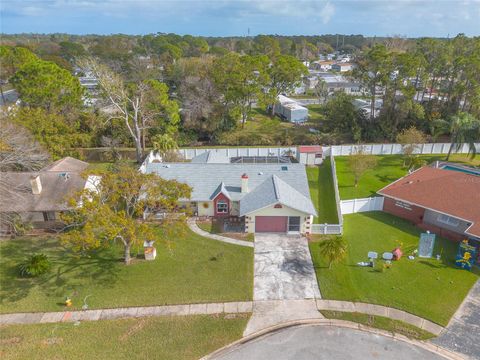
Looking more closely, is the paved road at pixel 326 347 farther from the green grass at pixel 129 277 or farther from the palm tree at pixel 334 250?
the palm tree at pixel 334 250

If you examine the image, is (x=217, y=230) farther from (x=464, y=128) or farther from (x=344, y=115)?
(x=344, y=115)

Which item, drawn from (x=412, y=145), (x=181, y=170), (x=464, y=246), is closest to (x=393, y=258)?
(x=464, y=246)

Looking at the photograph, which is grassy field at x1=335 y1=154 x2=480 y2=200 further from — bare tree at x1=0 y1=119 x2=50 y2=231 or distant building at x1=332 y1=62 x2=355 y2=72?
distant building at x1=332 y1=62 x2=355 y2=72

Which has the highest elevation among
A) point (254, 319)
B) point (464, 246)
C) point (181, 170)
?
point (181, 170)

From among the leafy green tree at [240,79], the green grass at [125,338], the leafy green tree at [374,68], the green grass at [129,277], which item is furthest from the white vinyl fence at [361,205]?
the leafy green tree at [240,79]

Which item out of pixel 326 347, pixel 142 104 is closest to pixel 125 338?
pixel 326 347

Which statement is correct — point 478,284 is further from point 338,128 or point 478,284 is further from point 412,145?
point 338,128
